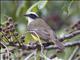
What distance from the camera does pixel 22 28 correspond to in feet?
17.1

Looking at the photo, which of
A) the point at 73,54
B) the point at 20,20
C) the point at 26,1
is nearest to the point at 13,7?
the point at 20,20

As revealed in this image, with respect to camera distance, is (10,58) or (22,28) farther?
(22,28)

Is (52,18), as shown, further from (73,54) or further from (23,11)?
(73,54)

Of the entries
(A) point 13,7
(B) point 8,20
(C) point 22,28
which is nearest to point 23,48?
(B) point 8,20

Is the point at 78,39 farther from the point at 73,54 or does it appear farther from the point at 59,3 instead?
the point at 59,3

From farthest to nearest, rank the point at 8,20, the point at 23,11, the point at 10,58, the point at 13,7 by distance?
the point at 13,7
the point at 23,11
the point at 8,20
the point at 10,58

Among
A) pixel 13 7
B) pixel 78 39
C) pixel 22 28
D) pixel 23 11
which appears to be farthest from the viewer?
pixel 13 7

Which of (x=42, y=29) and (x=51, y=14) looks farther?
(x=51, y=14)

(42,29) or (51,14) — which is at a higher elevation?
(42,29)

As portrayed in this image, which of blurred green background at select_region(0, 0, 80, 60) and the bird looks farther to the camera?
blurred green background at select_region(0, 0, 80, 60)

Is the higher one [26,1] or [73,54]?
[26,1]

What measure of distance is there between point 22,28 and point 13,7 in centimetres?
89

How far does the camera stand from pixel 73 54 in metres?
3.36

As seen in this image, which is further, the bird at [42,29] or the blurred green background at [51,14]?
the blurred green background at [51,14]
